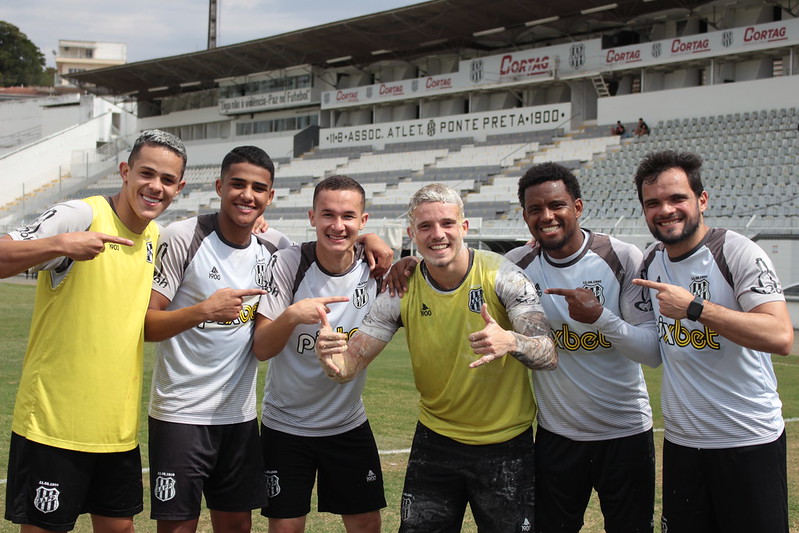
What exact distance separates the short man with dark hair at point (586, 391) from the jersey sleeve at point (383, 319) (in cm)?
77

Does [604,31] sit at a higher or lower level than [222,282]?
higher

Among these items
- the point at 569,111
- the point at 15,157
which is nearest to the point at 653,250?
the point at 569,111

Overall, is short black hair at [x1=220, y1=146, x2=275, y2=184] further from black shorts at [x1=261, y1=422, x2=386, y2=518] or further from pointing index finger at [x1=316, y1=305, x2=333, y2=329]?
black shorts at [x1=261, y1=422, x2=386, y2=518]

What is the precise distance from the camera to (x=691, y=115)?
1245 inches

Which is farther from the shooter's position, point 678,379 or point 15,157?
point 15,157

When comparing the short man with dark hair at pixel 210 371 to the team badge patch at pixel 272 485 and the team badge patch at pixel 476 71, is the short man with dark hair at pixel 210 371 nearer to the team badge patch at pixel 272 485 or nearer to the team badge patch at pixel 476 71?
the team badge patch at pixel 272 485

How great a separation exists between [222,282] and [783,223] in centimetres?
1999

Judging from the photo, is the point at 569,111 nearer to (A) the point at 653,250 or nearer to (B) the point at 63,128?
(A) the point at 653,250

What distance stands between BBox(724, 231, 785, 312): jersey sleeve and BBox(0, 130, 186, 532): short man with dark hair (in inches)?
109

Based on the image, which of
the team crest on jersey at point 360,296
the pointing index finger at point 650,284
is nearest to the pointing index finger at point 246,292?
the team crest on jersey at point 360,296

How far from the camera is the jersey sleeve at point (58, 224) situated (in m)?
3.71

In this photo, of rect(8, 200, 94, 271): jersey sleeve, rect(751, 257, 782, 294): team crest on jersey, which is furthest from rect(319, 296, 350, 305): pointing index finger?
rect(751, 257, 782, 294): team crest on jersey

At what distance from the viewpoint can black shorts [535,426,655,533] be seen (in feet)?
13.4

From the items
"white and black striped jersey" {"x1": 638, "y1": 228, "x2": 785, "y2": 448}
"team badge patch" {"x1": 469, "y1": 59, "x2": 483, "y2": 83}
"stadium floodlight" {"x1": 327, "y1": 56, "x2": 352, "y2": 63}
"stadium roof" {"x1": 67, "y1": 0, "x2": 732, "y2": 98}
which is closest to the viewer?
"white and black striped jersey" {"x1": 638, "y1": 228, "x2": 785, "y2": 448}
